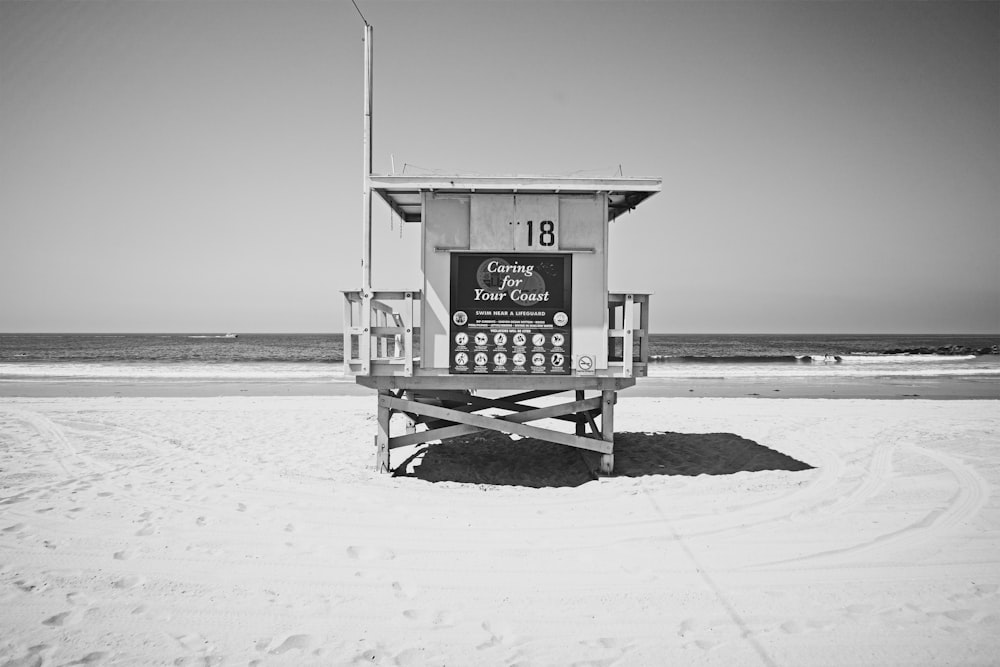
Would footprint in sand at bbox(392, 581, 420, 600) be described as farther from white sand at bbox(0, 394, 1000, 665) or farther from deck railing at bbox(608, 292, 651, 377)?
deck railing at bbox(608, 292, 651, 377)

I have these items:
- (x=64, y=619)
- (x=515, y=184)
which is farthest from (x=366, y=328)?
(x=64, y=619)

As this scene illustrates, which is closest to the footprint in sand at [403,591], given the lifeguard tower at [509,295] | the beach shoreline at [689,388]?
the lifeguard tower at [509,295]

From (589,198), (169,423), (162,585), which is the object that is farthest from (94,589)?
(169,423)

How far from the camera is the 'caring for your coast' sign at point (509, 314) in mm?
7523

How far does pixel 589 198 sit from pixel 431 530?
4.77 metres

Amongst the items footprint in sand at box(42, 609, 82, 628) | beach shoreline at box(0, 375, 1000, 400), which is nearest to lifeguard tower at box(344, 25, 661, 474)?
footprint in sand at box(42, 609, 82, 628)

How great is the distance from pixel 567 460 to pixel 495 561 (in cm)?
427

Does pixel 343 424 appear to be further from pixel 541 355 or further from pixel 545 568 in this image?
pixel 545 568

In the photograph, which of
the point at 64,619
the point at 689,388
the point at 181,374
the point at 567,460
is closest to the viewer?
the point at 64,619

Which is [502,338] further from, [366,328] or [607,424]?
[607,424]

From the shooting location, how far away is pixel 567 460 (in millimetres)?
9141

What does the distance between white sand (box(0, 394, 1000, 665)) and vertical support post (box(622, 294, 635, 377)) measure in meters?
1.60

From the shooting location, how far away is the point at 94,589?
4.41 m

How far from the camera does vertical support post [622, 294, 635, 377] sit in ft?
24.5
